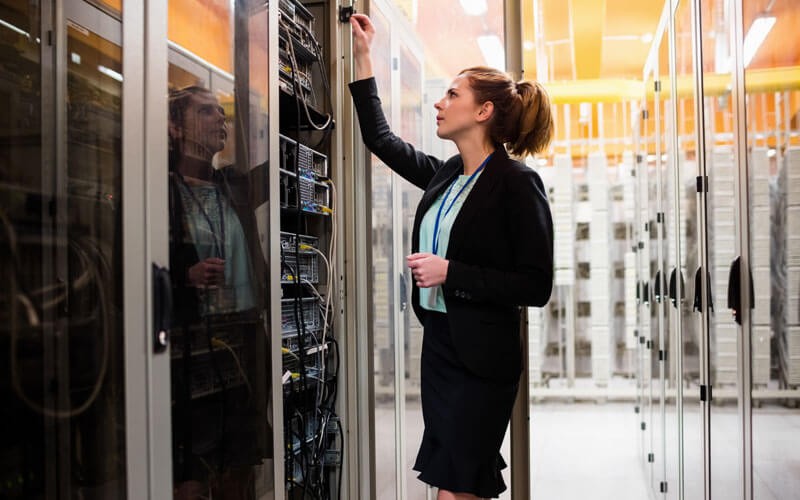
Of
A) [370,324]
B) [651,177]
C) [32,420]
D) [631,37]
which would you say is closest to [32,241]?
[32,420]

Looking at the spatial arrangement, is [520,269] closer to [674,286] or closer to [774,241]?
[774,241]

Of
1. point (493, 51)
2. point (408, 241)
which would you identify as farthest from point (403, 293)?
point (493, 51)

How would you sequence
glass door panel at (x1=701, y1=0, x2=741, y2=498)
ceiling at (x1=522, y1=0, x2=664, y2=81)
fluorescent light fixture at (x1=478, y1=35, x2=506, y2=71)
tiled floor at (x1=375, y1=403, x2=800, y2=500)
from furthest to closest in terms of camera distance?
ceiling at (x1=522, y1=0, x2=664, y2=81)
fluorescent light fixture at (x1=478, y1=35, x2=506, y2=71)
glass door panel at (x1=701, y1=0, x2=741, y2=498)
tiled floor at (x1=375, y1=403, x2=800, y2=500)

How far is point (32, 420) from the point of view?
1.32m

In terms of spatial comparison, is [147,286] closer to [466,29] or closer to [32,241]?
[32,241]

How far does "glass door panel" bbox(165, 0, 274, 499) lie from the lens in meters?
1.58

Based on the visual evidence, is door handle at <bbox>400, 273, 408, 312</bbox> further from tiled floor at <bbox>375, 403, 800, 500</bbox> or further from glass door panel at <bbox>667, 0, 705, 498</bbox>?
glass door panel at <bbox>667, 0, 705, 498</bbox>

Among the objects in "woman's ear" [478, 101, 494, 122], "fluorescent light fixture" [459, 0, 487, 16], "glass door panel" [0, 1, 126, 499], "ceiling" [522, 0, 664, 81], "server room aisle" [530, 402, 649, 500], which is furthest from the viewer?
"ceiling" [522, 0, 664, 81]

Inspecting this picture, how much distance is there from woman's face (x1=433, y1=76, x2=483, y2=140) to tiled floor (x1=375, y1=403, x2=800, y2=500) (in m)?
1.06

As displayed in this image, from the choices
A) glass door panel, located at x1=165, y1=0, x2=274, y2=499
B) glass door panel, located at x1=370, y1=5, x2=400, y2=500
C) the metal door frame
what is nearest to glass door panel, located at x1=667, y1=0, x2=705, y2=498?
glass door panel, located at x1=370, y1=5, x2=400, y2=500

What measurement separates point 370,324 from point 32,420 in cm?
146

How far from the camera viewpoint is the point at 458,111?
2.09 meters

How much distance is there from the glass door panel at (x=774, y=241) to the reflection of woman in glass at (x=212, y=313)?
1.26m

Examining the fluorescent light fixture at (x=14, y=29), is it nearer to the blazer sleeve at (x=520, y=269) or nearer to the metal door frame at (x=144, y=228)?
the metal door frame at (x=144, y=228)
